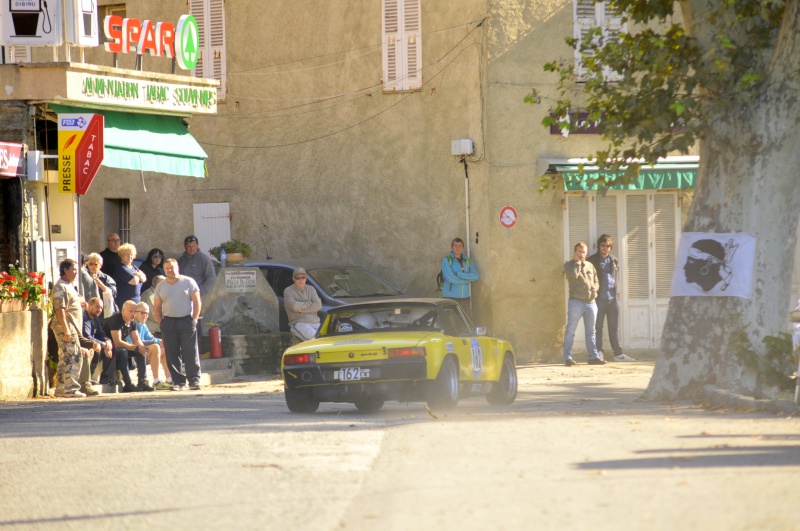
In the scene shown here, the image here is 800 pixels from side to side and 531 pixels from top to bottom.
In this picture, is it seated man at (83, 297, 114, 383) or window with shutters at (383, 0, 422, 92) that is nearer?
seated man at (83, 297, 114, 383)

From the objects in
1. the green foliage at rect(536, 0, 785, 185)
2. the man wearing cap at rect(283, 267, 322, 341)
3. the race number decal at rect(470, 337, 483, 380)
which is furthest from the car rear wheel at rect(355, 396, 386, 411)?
the man wearing cap at rect(283, 267, 322, 341)

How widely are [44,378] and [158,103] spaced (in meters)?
5.64

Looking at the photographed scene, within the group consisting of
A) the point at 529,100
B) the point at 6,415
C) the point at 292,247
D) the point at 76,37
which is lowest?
the point at 6,415

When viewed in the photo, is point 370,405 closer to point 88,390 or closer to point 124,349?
point 88,390

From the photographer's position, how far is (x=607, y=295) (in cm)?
2295

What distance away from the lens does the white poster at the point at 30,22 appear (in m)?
19.4

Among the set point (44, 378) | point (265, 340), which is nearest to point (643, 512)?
point (44, 378)

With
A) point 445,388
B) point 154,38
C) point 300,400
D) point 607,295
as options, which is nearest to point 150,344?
point 154,38

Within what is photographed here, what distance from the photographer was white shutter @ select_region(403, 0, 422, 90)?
24484 mm

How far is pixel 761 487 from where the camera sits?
7723 mm

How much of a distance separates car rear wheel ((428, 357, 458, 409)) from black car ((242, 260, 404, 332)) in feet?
29.1

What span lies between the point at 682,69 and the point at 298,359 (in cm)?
523

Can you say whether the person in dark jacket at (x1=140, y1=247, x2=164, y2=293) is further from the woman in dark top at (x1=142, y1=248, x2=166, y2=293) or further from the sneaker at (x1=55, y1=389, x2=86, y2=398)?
the sneaker at (x1=55, y1=389, x2=86, y2=398)

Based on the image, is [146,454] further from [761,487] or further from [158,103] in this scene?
[158,103]
